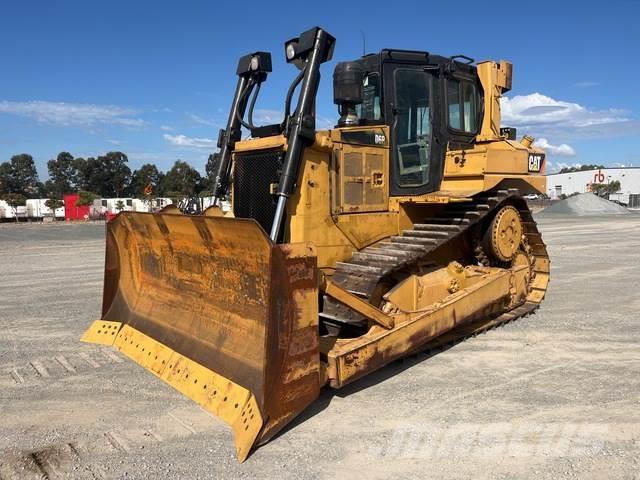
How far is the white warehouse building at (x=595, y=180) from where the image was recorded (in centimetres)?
9006

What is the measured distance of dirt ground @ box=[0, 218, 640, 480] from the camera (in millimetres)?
3463

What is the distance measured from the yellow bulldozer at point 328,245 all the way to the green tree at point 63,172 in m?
95.9

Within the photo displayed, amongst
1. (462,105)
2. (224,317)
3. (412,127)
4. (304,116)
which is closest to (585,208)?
(462,105)

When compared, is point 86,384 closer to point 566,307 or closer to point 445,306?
point 445,306

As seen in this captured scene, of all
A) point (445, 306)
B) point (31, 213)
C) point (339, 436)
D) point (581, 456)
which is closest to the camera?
point (581, 456)

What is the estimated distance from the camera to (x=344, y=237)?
555 cm

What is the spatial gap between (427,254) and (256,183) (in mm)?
1958

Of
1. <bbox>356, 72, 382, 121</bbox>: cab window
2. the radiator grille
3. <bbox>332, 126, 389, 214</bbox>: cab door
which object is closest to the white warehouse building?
<bbox>356, 72, 382, 121</bbox>: cab window

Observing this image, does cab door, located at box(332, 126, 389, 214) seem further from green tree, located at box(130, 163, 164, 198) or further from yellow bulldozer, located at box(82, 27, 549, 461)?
green tree, located at box(130, 163, 164, 198)

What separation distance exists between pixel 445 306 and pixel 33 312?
19.9 feet

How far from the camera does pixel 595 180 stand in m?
92.4

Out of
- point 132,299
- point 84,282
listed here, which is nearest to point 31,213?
point 84,282

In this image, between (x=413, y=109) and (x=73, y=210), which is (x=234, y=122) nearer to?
(x=413, y=109)

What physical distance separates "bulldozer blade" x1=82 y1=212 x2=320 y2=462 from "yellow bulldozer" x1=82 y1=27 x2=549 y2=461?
0.05 ft
